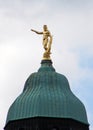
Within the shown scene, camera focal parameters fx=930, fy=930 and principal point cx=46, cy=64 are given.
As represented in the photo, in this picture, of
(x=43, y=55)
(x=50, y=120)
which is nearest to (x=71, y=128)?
(x=50, y=120)

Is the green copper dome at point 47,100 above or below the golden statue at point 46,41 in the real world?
below

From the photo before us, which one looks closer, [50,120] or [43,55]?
[50,120]

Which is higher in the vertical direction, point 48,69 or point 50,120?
point 48,69

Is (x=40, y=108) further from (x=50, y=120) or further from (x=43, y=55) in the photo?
(x=43, y=55)

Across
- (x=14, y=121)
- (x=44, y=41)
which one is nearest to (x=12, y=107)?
(x=14, y=121)

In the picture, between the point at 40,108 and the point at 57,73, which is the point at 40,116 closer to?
the point at 40,108

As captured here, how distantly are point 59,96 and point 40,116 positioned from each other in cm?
279

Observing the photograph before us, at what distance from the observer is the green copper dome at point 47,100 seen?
74562mm

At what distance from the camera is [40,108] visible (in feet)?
244

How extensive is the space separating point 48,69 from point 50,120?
19.3 feet

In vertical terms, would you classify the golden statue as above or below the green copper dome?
above

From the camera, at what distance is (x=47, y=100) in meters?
75.1

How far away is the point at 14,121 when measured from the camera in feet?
247

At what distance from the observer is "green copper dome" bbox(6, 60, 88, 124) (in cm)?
7456
